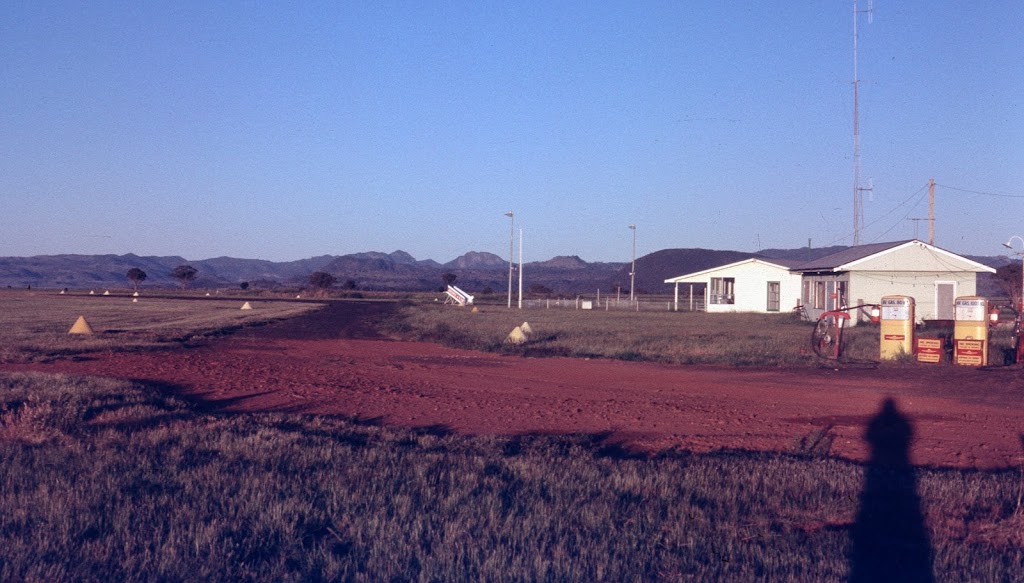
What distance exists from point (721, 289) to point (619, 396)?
142ft

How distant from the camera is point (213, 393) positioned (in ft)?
46.0

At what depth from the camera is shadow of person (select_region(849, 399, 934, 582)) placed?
17.4ft

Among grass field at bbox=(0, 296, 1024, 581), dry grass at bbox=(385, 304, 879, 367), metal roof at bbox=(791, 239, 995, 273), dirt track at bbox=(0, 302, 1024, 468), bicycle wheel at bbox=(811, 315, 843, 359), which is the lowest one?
dirt track at bbox=(0, 302, 1024, 468)

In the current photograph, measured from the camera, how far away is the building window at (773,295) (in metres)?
50.7

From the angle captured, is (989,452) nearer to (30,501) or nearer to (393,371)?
(30,501)

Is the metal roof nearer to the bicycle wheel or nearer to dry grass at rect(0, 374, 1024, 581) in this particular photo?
the bicycle wheel

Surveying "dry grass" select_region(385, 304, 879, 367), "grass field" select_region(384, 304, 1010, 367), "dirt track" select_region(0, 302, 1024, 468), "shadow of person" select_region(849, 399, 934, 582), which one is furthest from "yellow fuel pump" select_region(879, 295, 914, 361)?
"shadow of person" select_region(849, 399, 934, 582)

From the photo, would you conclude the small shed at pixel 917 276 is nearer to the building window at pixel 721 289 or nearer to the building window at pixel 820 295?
the building window at pixel 820 295

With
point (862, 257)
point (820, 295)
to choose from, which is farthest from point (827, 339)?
point (820, 295)

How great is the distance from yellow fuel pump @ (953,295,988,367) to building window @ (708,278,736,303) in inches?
1380

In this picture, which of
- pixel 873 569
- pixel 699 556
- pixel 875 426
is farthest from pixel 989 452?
pixel 699 556

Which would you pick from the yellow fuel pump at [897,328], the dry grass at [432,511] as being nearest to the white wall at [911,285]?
the yellow fuel pump at [897,328]

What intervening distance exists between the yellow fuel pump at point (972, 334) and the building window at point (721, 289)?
1380 inches

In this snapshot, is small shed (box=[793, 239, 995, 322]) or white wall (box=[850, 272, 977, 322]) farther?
white wall (box=[850, 272, 977, 322])
